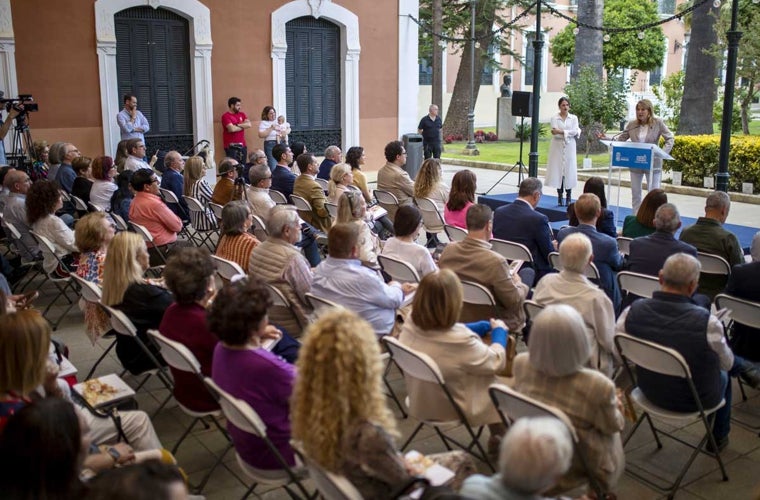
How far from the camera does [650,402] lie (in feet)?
13.0

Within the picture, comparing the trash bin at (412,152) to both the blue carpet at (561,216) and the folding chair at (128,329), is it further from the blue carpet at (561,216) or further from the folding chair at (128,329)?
the folding chair at (128,329)

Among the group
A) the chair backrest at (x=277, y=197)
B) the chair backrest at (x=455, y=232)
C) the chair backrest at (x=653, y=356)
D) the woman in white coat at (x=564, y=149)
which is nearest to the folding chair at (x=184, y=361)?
the chair backrest at (x=653, y=356)

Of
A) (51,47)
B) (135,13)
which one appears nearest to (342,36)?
(135,13)

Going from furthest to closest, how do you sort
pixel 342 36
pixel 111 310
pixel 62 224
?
pixel 342 36 < pixel 62 224 < pixel 111 310

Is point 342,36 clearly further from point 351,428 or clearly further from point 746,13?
point 351,428

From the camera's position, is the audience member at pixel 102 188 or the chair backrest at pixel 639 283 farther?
the audience member at pixel 102 188

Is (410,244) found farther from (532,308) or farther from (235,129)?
(235,129)

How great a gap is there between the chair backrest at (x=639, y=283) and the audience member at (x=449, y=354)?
4.77ft

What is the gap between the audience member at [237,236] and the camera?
5.57 metres

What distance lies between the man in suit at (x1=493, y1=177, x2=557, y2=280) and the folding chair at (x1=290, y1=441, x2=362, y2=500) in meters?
3.77

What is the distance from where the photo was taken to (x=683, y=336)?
3828 mm

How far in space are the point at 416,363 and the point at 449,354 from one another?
0.58 feet

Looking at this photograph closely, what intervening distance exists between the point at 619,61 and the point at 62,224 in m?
25.4

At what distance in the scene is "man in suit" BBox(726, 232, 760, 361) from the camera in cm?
461
